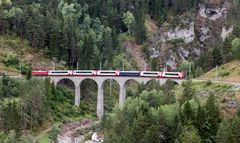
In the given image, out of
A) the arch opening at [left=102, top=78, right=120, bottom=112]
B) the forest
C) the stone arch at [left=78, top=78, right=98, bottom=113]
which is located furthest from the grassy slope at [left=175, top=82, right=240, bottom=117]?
the arch opening at [left=102, top=78, right=120, bottom=112]

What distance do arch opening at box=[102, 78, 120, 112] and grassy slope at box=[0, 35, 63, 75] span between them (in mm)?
15595

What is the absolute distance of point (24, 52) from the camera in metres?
153

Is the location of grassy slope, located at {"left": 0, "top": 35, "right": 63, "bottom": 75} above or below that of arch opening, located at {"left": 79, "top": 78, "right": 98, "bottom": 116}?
above

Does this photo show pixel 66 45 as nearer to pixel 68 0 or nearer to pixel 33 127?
pixel 68 0

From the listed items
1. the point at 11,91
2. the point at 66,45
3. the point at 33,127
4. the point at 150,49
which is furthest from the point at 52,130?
the point at 150,49

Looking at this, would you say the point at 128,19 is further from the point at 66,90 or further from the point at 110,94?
the point at 66,90

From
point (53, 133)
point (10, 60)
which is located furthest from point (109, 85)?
point (53, 133)

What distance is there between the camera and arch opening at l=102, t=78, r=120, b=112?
494ft

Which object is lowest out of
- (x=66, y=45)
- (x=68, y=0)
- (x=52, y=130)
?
(x=52, y=130)

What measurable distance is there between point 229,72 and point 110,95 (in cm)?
4466

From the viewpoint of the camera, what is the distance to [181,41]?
635 ft

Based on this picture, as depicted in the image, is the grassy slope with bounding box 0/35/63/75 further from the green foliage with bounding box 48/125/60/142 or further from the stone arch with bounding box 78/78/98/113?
the green foliage with bounding box 48/125/60/142

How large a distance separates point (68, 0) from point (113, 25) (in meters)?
18.3

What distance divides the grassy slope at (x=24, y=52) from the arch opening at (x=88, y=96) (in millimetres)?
10801
